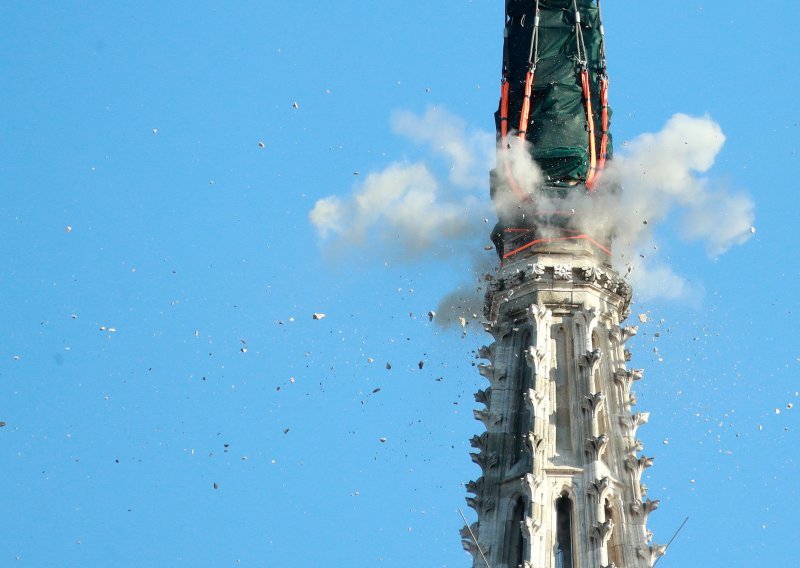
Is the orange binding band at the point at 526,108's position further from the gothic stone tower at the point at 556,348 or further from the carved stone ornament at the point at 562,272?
the carved stone ornament at the point at 562,272

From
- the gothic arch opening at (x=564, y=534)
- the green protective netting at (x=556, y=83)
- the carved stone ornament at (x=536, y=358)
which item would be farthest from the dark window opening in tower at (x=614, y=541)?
the green protective netting at (x=556, y=83)

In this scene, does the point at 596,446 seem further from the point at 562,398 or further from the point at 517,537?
the point at 517,537

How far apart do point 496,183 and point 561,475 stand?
1451 centimetres

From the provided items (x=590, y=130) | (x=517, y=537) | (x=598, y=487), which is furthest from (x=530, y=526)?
(x=590, y=130)

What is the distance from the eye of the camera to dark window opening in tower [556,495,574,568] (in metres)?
74.7

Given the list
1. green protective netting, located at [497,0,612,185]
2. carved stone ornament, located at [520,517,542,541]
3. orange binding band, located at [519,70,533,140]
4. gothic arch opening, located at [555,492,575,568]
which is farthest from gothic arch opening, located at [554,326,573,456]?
orange binding band, located at [519,70,533,140]

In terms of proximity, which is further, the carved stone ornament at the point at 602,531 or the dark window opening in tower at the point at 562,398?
the dark window opening in tower at the point at 562,398

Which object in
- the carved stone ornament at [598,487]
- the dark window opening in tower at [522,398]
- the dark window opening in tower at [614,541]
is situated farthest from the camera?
the dark window opening in tower at [522,398]

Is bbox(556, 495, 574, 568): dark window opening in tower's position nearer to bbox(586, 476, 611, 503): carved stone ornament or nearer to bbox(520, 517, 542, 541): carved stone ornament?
bbox(586, 476, 611, 503): carved stone ornament

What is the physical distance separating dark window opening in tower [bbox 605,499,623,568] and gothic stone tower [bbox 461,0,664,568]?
0.07 meters

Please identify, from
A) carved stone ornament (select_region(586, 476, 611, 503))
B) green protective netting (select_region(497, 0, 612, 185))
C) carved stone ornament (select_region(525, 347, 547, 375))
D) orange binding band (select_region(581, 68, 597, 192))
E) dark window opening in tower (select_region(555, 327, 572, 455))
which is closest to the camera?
carved stone ornament (select_region(586, 476, 611, 503))

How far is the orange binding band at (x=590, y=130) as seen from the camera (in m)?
85.2

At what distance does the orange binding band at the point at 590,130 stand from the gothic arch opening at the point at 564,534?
48.7 feet

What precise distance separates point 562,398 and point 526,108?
14.0m
